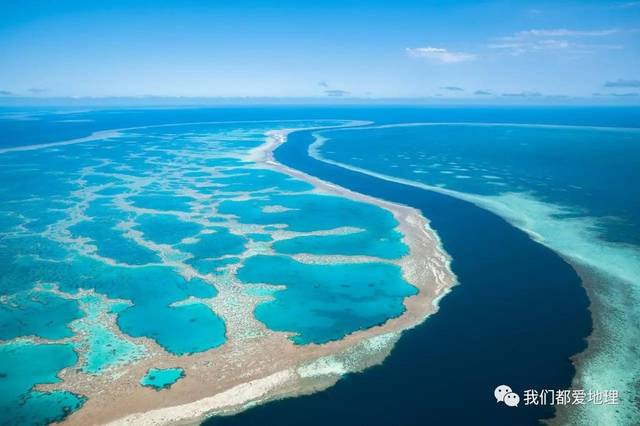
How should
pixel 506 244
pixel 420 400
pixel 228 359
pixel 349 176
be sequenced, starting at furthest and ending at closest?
pixel 349 176, pixel 506 244, pixel 228 359, pixel 420 400

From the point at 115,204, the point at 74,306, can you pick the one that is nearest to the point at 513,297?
the point at 74,306

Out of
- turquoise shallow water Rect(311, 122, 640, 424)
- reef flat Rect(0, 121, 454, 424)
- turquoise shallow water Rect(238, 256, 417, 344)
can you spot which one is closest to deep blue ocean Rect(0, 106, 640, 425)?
turquoise shallow water Rect(311, 122, 640, 424)

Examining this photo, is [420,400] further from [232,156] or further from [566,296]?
[232,156]

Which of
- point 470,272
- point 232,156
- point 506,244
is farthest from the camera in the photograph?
point 232,156

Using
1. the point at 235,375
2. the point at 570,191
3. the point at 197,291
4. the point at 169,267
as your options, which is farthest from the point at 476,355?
the point at 570,191

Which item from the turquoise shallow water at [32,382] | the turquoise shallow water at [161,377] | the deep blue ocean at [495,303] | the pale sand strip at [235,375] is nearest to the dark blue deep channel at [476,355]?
the deep blue ocean at [495,303]
